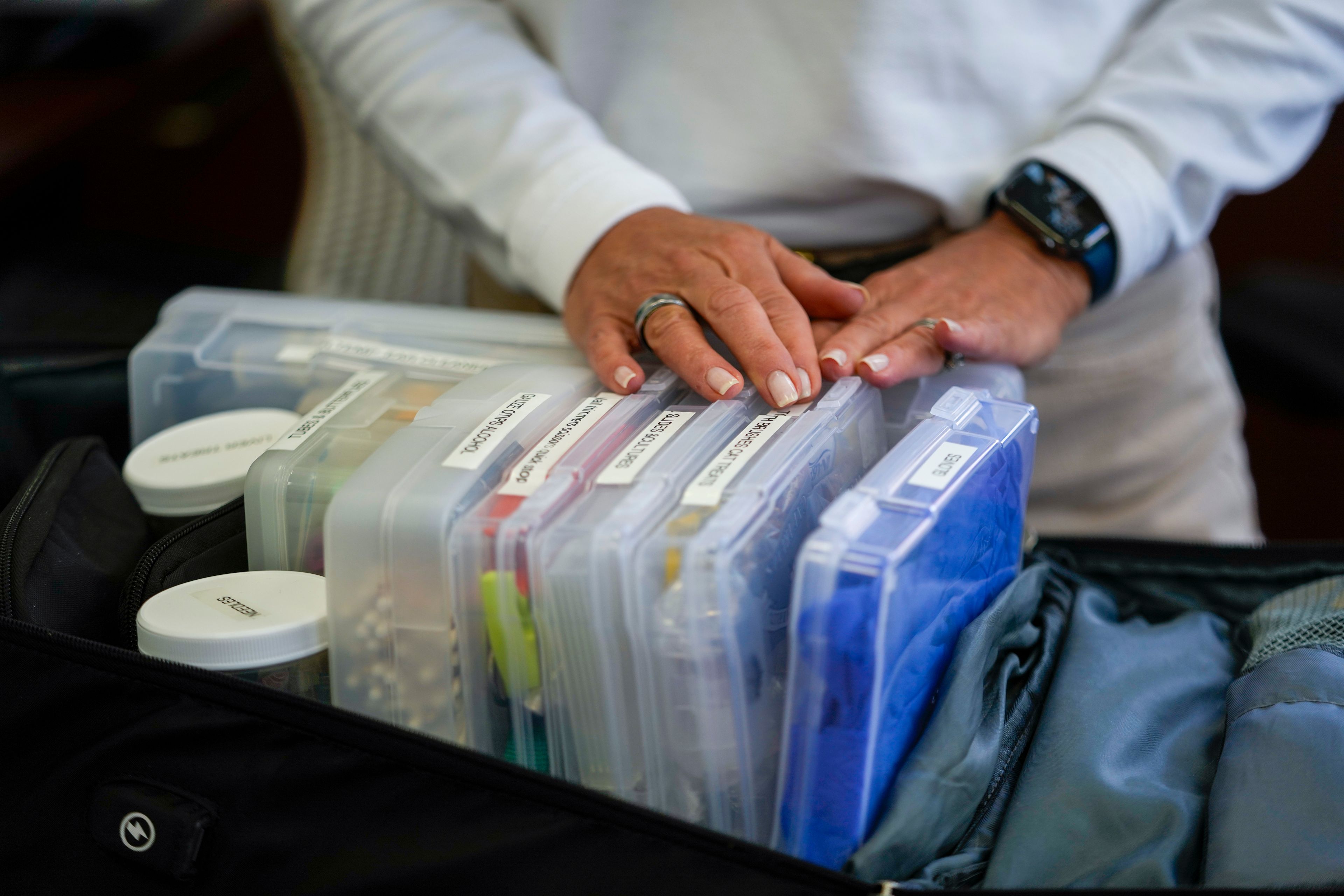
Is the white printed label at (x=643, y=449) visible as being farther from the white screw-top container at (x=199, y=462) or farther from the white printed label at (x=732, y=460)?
the white screw-top container at (x=199, y=462)

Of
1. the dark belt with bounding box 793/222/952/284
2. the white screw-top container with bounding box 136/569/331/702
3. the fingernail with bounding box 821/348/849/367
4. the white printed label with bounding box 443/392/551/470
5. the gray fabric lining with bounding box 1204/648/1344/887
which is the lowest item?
the gray fabric lining with bounding box 1204/648/1344/887

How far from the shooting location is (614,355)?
1.98 feet

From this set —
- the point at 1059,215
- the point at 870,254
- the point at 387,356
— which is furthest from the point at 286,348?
the point at 1059,215

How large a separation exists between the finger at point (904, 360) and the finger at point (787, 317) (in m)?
0.03

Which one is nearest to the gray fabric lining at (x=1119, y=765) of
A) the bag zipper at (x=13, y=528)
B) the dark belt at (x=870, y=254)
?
the dark belt at (x=870, y=254)

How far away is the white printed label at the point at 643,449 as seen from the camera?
486mm

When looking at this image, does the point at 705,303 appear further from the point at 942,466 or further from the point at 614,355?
the point at 942,466

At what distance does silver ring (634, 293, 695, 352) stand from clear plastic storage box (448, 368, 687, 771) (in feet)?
0.49

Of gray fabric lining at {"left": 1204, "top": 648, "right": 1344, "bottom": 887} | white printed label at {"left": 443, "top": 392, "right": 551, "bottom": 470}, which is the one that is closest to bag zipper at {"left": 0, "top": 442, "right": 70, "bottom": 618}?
white printed label at {"left": 443, "top": 392, "right": 551, "bottom": 470}

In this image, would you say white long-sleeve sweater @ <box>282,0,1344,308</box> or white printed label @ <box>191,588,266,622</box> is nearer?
white printed label @ <box>191,588,266,622</box>

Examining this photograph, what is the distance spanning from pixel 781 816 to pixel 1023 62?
58 centimetres

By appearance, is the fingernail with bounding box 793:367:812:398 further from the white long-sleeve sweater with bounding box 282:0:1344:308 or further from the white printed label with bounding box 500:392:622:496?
the white long-sleeve sweater with bounding box 282:0:1344:308

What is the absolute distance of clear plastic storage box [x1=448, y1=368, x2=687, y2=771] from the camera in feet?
1.49

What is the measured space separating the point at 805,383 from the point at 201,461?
0.36 meters
